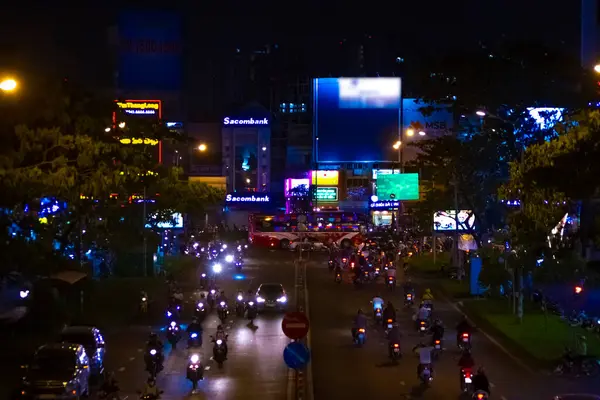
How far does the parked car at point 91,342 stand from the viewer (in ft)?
73.8

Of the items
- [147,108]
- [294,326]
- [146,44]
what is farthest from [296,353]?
[146,44]

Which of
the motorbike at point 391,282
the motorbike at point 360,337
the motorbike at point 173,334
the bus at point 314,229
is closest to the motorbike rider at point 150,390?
the motorbike at point 173,334

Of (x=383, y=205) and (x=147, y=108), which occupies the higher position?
(x=147, y=108)

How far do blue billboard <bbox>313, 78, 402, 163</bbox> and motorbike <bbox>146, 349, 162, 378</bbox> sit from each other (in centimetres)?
6333

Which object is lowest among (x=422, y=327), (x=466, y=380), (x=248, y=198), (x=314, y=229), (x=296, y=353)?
Answer: (x=422, y=327)

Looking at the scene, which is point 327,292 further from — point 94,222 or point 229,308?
point 94,222

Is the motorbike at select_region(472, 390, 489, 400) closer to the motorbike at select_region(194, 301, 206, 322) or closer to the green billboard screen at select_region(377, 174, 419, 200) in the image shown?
the motorbike at select_region(194, 301, 206, 322)

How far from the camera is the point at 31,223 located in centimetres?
2430

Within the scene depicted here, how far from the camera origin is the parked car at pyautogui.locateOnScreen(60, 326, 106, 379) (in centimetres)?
2248

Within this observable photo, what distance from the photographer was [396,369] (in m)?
25.3

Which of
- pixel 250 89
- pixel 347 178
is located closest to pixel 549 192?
pixel 347 178

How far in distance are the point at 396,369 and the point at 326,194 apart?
7460 cm

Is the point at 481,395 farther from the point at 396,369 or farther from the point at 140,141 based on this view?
the point at 140,141

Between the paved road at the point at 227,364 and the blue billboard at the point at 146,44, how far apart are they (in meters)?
55.8
